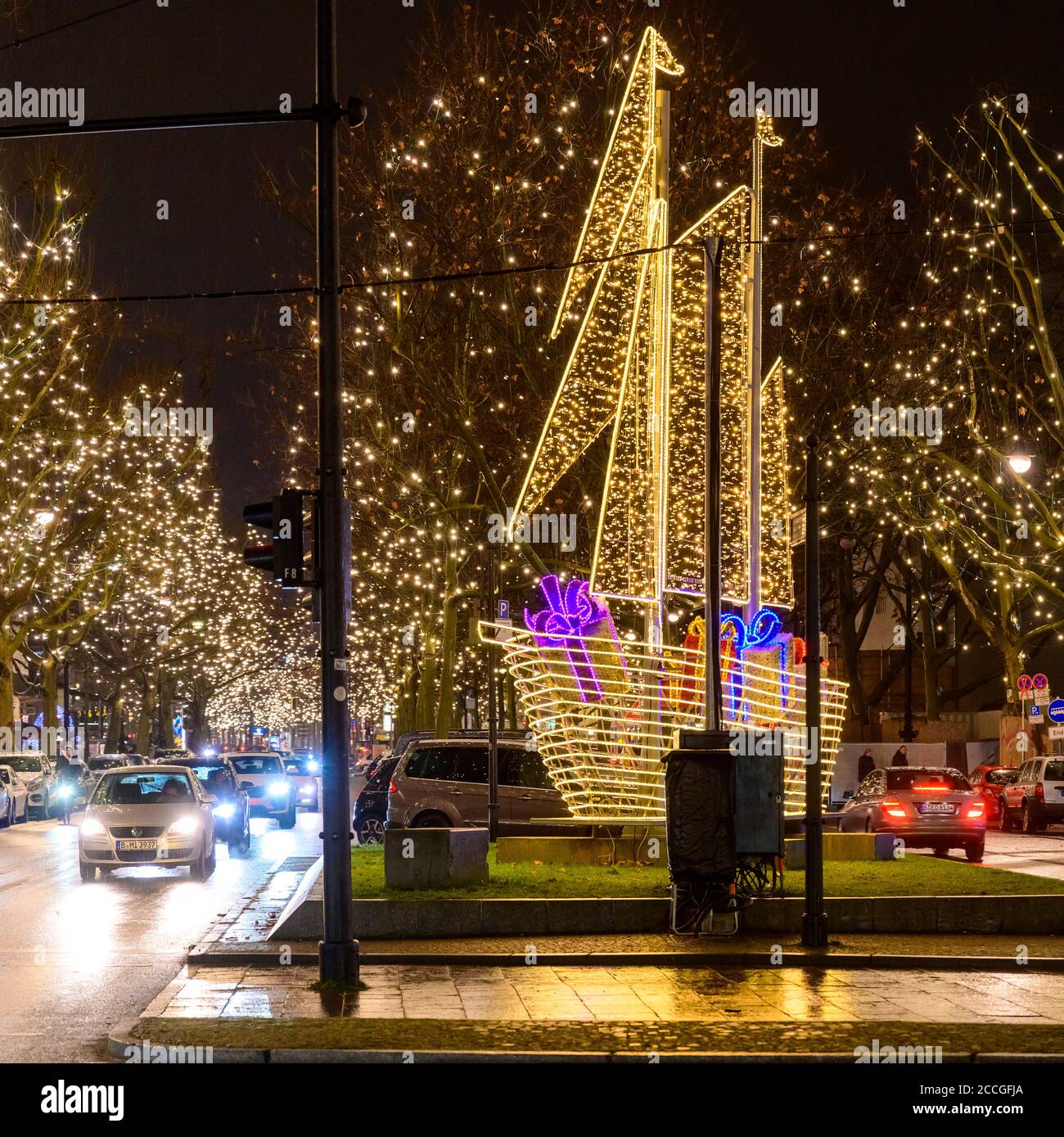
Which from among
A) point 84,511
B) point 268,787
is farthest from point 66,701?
point 268,787

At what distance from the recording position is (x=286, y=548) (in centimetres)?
1356

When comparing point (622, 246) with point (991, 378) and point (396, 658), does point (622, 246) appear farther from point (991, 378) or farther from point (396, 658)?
point (396, 658)

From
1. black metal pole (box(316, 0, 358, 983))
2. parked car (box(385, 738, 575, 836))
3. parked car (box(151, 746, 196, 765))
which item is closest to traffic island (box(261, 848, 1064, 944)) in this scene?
black metal pole (box(316, 0, 358, 983))

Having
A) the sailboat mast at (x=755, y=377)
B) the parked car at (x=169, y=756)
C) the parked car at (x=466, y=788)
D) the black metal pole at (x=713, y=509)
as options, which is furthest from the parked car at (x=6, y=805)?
A: the black metal pole at (x=713, y=509)

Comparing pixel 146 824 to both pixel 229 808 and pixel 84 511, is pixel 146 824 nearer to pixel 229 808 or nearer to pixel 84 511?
pixel 229 808

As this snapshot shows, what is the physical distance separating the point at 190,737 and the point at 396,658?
4216 cm

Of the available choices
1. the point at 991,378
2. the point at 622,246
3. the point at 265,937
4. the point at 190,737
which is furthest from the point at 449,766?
the point at 190,737

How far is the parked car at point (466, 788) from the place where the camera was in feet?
91.6

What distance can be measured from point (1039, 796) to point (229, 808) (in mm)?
18008

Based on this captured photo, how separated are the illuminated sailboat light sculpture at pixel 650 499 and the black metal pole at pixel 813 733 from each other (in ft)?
11.8

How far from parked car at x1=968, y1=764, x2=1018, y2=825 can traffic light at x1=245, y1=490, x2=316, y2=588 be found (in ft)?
99.8

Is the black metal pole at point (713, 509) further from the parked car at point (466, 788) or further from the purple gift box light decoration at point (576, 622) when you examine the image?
the parked car at point (466, 788)

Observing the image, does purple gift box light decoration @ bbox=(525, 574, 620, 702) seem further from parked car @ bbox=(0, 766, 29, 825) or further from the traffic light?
parked car @ bbox=(0, 766, 29, 825)
